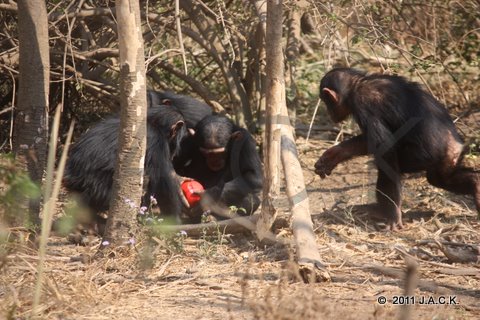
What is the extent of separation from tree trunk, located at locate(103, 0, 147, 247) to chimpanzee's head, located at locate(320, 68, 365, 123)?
248 cm

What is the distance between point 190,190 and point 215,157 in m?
0.42

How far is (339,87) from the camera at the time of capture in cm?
770

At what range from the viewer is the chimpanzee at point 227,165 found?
771cm

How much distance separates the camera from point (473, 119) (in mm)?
10273

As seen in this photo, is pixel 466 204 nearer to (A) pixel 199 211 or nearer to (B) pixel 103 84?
(A) pixel 199 211

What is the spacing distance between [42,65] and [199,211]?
2223 mm

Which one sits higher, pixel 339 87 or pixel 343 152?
pixel 339 87

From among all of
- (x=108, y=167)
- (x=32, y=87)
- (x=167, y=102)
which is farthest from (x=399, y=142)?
(x=32, y=87)

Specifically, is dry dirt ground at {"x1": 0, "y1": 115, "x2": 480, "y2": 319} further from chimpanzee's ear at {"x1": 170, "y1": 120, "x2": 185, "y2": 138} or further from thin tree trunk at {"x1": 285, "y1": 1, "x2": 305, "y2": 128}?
thin tree trunk at {"x1": 285, "y1": 1, "x2": 305, "y2": 128}

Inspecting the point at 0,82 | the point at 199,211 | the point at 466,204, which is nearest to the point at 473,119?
the point at 466,204

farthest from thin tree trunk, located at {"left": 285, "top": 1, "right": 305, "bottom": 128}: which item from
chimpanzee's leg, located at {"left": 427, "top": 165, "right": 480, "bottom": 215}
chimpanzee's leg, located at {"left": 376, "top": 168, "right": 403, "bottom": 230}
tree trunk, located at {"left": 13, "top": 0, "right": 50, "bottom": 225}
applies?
tree trunk, located at {"left": 13, "top": 0, "right": 50, "bottom": 225}

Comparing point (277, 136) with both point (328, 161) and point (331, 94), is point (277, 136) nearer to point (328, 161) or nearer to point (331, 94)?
point (328, 161)

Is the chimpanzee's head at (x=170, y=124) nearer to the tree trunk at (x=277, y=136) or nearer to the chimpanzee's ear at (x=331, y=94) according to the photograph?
the chimpanzee's ear at (x=331, y=94)

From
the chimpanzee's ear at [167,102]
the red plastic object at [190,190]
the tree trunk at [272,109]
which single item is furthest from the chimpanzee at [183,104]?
the tree trunk at [272,109]
